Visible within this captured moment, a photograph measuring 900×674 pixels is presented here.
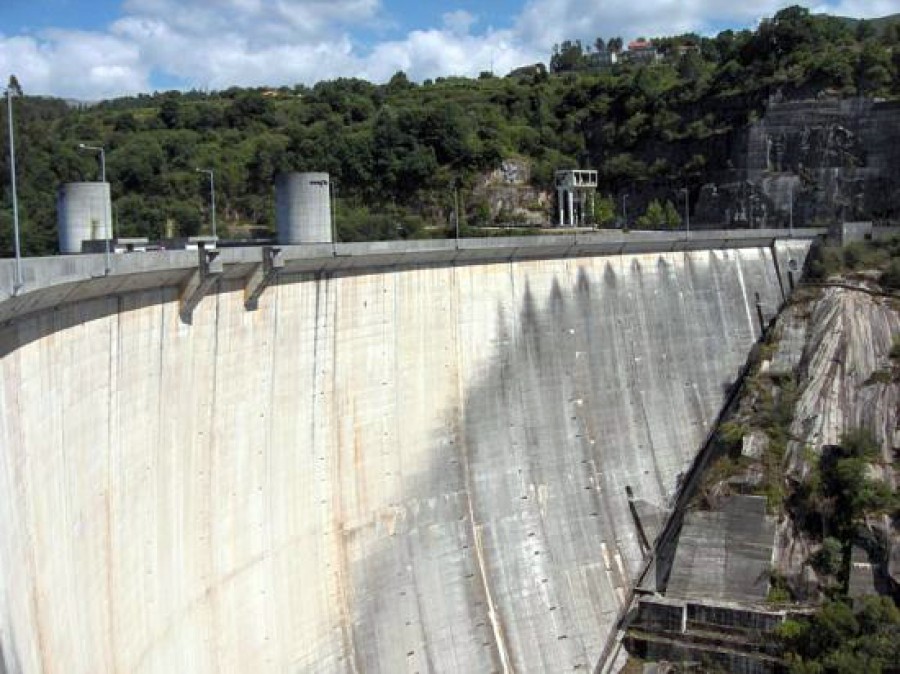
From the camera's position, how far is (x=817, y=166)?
131ft

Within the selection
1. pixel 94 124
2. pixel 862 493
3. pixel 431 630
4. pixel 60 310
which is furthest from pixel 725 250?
pixel 94 124

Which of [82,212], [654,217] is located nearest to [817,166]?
[654,217]

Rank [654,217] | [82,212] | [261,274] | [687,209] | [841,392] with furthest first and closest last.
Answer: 1. [654,217]
2. [687,209]
3. [841,392]
4. [82,212]
5. [261,274]

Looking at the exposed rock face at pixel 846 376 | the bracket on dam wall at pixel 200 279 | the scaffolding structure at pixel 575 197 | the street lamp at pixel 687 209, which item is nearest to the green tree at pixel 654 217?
the street lamp at pixel 687 209

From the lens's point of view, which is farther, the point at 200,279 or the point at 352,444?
the point at 352,444

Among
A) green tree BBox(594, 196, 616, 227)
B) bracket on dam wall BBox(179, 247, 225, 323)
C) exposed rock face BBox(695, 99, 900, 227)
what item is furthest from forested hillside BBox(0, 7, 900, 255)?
bracket on dam wall BBox(179, 247, 225, 323)

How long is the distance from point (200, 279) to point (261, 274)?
1917mm

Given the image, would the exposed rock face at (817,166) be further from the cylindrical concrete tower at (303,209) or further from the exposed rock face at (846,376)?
the cylindrical concrete tower at (303,209)

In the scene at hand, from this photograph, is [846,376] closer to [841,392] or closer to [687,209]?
[841,392]

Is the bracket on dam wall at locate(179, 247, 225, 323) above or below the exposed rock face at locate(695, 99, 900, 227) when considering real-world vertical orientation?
below

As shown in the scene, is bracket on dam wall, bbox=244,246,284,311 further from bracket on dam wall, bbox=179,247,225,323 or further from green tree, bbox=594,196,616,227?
green tree, bbox=594,196,616,227

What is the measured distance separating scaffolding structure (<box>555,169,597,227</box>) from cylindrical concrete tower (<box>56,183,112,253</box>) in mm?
32726

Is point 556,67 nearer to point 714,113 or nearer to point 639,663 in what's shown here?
point 714,113

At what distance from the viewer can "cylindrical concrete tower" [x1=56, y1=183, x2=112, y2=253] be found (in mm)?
19156
